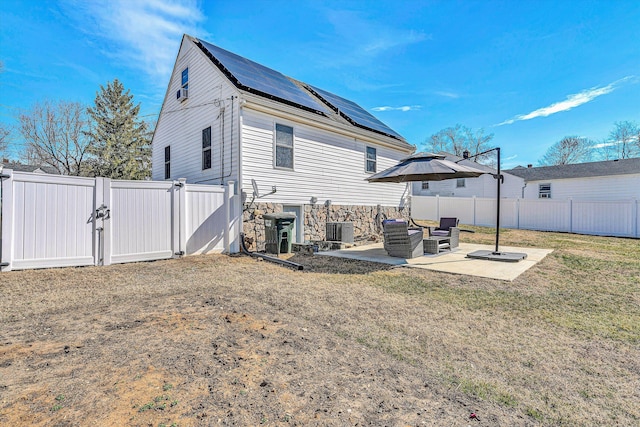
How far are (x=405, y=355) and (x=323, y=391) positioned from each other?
0.92 meters

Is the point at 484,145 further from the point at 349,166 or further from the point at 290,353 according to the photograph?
the point at 290,353

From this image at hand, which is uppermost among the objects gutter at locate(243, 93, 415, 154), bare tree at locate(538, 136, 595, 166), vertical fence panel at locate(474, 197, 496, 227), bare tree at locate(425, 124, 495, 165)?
bare tree at locate(425, 124, 495, 165)

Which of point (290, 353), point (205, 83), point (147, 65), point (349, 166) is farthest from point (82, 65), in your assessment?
point (290, 353)

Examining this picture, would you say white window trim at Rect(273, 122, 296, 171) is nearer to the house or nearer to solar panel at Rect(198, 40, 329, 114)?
the house

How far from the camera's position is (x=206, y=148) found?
31.5 ft

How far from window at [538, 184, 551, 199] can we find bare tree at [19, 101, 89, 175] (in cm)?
3327

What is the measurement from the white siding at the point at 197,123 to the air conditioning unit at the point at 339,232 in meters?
3.47

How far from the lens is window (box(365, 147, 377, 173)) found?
12311mm

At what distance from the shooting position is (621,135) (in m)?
30.1

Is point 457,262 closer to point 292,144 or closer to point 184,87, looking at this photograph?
point 292,144

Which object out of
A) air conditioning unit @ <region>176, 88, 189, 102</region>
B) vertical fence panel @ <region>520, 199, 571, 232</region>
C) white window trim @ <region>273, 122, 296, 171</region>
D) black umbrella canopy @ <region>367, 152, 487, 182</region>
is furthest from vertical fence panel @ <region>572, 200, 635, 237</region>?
air conditioning unit @ <region>176, 88, 189, 102</region>

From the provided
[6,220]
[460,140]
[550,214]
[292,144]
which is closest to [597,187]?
[550,214]

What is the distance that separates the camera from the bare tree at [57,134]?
19.0 metres

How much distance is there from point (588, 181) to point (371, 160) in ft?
60.2
